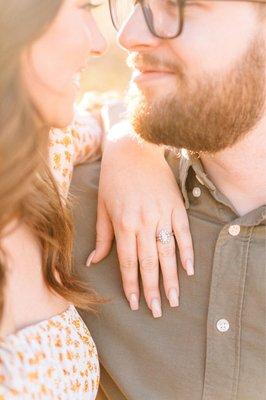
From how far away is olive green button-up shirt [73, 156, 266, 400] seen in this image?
8.07 ft

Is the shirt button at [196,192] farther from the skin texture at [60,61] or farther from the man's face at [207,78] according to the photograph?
the skin texture at [60,61]

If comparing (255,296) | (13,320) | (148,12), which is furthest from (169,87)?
(13,320)

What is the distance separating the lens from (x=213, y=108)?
2582 millimetres

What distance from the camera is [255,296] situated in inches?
96.9

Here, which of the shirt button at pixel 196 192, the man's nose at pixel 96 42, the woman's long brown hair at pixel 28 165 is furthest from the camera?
the shirt button at pixel 196 192

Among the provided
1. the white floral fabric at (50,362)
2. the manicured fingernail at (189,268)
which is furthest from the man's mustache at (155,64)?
the white floral fabric at (50,362)

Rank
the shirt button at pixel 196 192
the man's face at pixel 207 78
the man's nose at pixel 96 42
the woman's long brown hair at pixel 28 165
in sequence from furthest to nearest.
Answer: the shirt button at pixel 196 192 → the man's face at pixel 207 78 → the man's nose at pixel 96 42 → the woman's long brown hair at pixel 28 165

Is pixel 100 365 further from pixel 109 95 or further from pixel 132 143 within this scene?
pixel 109 95

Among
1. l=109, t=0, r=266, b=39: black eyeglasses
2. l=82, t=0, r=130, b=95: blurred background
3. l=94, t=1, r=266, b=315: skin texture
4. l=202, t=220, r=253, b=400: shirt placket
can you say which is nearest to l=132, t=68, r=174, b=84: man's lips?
l=94, t=1, r=266, b=315: skin texture

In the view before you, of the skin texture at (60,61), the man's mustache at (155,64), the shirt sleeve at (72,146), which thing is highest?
the skin texture at (60,61)

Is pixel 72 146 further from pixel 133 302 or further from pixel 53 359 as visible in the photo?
pixel 53 359

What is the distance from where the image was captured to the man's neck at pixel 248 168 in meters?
2.61

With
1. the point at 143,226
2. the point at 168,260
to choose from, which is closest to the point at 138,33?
the point at 143,226

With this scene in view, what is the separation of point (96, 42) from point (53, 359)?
963 mm
